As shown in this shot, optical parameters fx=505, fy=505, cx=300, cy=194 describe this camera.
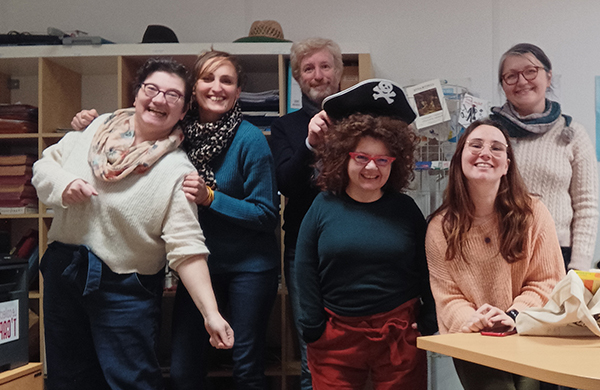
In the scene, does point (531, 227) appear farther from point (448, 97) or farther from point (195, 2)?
point (195, 2)

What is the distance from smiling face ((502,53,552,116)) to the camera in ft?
6.41

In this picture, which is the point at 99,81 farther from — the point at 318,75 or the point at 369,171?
the point at 369,171

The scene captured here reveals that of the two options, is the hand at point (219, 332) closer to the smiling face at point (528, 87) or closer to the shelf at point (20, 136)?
the smiling face at point (528, 87)

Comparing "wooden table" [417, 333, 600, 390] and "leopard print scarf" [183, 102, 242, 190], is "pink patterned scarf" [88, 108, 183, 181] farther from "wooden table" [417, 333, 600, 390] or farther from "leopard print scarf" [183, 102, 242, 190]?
"wooden table" [417, 333, 600, 390]

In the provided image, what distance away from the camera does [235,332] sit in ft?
5.81

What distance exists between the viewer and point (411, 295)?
1619 mm

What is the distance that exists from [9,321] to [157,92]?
836 millimetres

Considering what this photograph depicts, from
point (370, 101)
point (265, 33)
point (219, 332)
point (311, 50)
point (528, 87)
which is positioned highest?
point (265, 33)

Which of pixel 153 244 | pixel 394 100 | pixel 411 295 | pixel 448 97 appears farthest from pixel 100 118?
pixel 448 97

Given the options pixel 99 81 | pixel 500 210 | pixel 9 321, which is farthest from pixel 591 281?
pixel 99 81

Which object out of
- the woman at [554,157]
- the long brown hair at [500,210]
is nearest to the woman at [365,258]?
the long brown hair at [500,210]

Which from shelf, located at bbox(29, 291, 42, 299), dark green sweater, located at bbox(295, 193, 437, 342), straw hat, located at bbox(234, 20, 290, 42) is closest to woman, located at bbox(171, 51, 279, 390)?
dark green sweater, located at bbox(295, 193, 437, 342)

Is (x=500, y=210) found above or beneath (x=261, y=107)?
beneath

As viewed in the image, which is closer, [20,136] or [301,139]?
[301,139]
